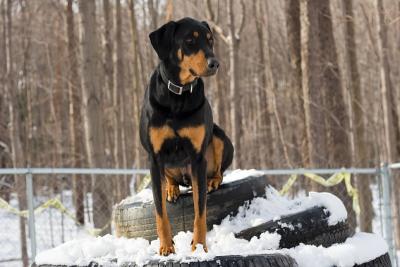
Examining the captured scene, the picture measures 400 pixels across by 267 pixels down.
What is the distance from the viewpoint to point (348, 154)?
956cm

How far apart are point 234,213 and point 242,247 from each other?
474mm

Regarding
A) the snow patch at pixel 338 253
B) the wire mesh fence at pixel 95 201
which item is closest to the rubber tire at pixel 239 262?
the snow patch at pixel 338 253

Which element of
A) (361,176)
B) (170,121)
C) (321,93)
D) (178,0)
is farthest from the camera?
(178,0)

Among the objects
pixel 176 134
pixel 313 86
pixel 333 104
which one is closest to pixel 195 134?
pixel 176 134

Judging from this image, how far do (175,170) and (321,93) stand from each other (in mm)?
6221

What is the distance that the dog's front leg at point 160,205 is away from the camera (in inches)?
127

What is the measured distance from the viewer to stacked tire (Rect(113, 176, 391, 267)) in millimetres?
3479

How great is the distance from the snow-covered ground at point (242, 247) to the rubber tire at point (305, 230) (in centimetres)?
6

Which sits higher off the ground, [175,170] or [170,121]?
[170,121]

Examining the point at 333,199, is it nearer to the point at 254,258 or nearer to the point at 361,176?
the point at 254,258

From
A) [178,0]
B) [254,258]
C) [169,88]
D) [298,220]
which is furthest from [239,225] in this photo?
[178,0]

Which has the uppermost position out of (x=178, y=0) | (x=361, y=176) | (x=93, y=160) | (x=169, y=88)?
(x=178, y=0)

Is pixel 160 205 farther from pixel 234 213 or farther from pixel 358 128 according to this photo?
pixel 358 128

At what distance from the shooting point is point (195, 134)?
3.22m
